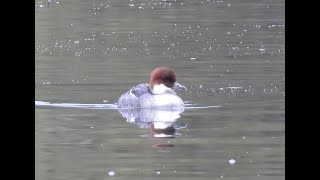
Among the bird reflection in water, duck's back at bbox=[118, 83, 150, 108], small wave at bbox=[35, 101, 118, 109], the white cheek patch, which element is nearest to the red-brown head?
the white cheek patch

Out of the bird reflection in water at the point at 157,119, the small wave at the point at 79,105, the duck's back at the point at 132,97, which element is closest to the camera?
the bird reflection in water at the point at 157,119

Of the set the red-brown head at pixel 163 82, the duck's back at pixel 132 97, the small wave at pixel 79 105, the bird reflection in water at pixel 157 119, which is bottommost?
the bird reflection in water at pixel 157 119

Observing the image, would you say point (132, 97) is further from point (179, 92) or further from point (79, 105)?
point (179, 92)

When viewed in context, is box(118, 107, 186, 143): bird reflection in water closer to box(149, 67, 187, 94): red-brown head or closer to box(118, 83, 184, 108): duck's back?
box(118, 83, 184, 108): duck's back

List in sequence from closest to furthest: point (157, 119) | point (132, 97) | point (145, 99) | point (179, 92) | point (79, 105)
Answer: point (157, 119), point (79, 105), point (132, 97), point (145, 99), point (179, 92)

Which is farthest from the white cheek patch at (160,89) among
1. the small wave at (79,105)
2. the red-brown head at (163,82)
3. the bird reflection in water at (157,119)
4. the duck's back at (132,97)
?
the small wave at (79,105)

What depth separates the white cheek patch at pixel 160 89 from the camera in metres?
15.0

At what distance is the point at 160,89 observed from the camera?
15.0 m

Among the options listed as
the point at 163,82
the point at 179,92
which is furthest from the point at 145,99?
the point at 179,92

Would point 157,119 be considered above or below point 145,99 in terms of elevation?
below

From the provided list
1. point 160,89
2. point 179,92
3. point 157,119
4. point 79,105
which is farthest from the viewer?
point 179,92

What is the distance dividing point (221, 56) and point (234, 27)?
608 centimetres

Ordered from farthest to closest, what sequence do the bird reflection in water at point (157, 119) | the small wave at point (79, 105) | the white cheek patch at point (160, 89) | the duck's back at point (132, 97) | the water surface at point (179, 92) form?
the white cheek patch at point (160, 89) → the duck's back at point (132, 97) → the small wave at point (79, 105) → the bird reflection in water at point (157, 119) → the water surface at point (179, 92)

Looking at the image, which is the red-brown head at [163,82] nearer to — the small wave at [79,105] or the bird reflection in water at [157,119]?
the bird reflection in water at [157,119]
